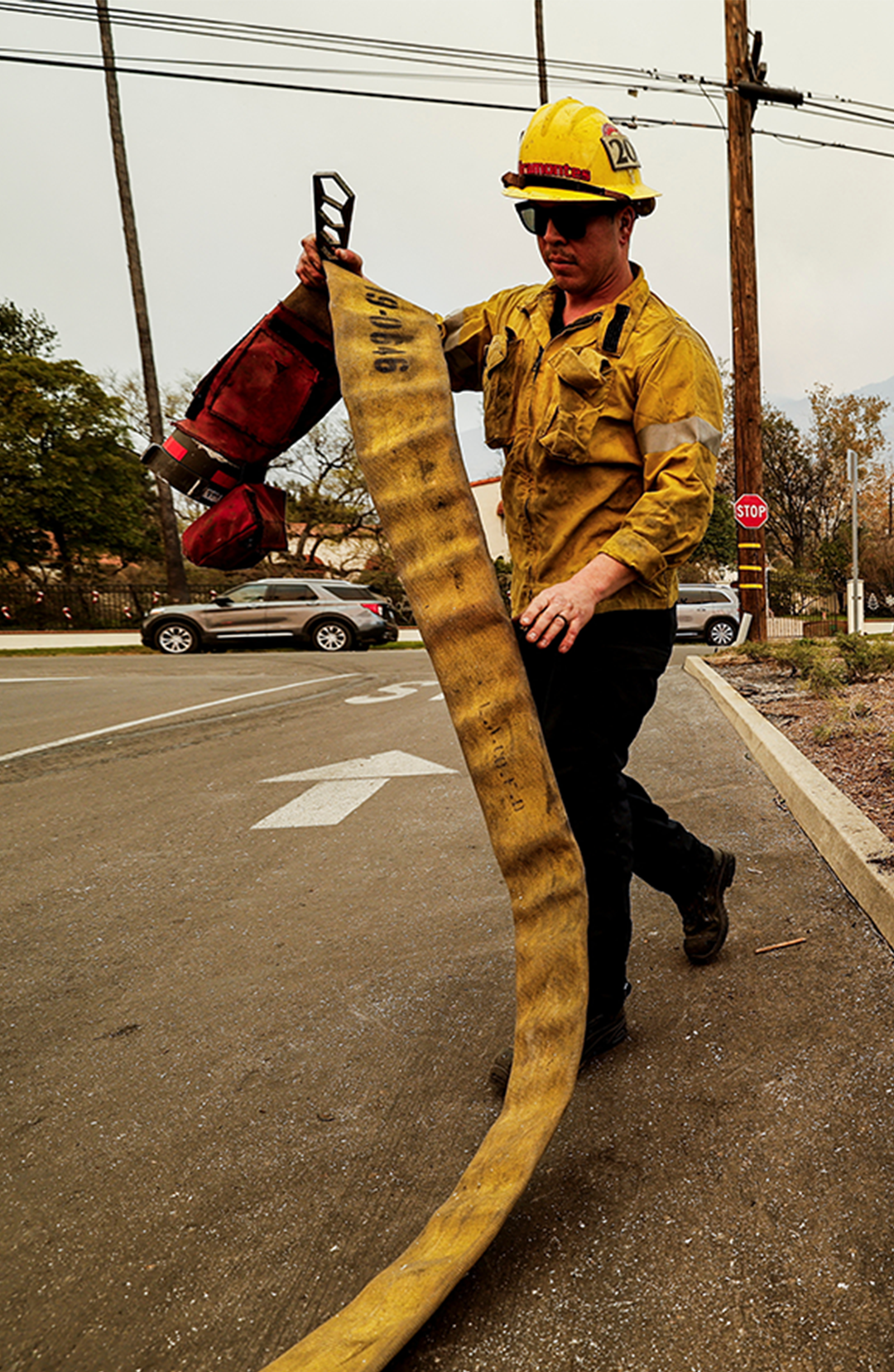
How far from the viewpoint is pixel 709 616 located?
2444cm

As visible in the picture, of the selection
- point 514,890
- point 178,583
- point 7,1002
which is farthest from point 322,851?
point 178,583

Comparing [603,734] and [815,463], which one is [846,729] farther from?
[815,463]

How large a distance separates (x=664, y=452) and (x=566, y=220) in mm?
610

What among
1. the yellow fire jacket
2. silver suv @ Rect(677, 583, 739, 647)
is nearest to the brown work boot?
the yellow fire jacket

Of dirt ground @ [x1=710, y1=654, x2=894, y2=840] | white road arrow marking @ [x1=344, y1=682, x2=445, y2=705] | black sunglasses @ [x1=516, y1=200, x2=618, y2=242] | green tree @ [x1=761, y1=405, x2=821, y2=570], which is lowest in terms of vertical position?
white road arrow marking @ [x1=344, y1=682, x2=445, y2=705]

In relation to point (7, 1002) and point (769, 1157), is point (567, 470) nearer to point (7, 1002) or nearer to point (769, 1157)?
point (769, 1157)

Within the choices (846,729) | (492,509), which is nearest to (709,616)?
(846,729)

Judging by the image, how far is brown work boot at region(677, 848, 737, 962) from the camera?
9.66 feet

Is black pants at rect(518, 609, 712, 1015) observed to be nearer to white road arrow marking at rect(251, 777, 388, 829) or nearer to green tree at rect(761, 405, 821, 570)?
white road arrow marking at rect(251, 777, 388, 829)

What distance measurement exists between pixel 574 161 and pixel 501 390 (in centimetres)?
54

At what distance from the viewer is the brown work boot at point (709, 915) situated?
9.66 feet

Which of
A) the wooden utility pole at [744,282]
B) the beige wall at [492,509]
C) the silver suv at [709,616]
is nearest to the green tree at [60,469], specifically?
the silver suv at [709,616]

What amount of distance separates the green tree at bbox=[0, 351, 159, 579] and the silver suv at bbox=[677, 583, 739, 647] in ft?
67.1

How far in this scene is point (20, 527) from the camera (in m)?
33.1
